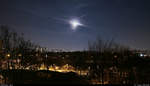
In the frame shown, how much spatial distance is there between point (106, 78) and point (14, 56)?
7.50m

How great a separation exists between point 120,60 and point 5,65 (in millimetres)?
9301

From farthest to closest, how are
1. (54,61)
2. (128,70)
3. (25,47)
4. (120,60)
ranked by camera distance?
(54,61) < (25,47) < (120,60) < (128,70)

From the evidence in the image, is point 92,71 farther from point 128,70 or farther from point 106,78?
point 128,70

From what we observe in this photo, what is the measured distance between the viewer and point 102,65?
11.6 m

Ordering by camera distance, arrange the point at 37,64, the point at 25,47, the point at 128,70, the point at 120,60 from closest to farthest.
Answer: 1. the point at 128,70
2. the point at 120,60
3. the point at 25,47
4. the point at 37,64

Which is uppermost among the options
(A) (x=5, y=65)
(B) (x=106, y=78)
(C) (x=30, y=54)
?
(C) (x=30, y=54)

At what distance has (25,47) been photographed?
1347 cm

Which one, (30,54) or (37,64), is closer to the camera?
(30,54)

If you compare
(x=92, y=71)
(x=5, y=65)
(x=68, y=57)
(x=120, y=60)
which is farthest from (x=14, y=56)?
(x=68, y=57)

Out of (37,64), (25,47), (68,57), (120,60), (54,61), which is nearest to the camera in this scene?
(120,60)

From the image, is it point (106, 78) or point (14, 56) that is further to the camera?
point (14, 56)

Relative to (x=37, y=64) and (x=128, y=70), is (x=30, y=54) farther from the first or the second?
(x=128, y=70)

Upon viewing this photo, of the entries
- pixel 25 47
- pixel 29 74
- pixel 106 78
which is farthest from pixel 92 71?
pixel 25 47

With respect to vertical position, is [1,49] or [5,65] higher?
[1,49]
